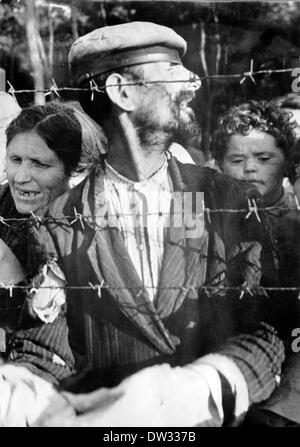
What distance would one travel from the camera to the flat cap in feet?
9.76

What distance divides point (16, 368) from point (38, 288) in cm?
34

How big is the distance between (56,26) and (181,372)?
1.48m

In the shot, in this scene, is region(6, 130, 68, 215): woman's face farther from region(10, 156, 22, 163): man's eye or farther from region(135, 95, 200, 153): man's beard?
region(135, 95, 200, 153): man's beard

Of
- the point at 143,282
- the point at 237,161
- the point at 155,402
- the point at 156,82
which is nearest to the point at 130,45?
the point at 156,82

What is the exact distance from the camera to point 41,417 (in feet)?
9.98

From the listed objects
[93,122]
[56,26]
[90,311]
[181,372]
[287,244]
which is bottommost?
[181,372]

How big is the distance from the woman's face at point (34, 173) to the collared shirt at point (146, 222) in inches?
10.0

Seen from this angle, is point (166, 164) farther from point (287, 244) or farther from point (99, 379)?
point (99, 379)

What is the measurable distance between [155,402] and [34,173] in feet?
3.44

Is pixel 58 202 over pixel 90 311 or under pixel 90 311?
over

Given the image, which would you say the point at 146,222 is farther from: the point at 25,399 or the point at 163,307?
the point at 25,399

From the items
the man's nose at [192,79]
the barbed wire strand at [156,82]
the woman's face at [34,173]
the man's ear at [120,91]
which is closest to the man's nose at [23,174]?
the woman's face at [34,173]

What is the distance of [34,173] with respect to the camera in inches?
122

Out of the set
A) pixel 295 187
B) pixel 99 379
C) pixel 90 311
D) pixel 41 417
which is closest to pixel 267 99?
pixel 295 187
